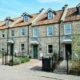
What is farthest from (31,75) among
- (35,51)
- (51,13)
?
(51,13)

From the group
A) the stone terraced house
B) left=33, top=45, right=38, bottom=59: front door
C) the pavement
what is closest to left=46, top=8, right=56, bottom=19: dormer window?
the stone terraced house

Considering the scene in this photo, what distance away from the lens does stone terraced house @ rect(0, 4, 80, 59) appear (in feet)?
88.5

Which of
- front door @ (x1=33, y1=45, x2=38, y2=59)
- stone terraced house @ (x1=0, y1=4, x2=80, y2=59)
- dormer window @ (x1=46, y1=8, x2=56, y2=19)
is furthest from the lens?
front door @ (x1=33, y1=45, x2=38, y2=59)

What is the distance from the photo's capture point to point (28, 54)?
1257 inches

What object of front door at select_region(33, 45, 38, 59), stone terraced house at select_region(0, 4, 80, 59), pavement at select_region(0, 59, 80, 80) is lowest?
pavement at select_region(0, 59, 80, 80)

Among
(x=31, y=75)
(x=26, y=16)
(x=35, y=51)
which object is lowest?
(x=31, y=75)

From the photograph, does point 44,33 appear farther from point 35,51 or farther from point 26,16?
point 26,16

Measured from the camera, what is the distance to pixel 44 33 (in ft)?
98.3

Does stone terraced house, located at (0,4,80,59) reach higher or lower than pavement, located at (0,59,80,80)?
higher

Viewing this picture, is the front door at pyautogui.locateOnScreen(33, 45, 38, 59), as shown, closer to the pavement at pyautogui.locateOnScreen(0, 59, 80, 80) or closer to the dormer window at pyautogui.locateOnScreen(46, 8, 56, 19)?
the dormer window at pyautogui.locateOnScreen(46, 8, 56, 19)

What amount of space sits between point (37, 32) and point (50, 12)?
4.04 meters

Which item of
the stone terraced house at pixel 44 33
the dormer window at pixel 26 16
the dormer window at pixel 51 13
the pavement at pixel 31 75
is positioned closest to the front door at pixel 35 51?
the stone terraced house at pixel 44 33

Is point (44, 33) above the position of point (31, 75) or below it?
above

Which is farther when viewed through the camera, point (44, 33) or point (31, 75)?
point (44, 33)
